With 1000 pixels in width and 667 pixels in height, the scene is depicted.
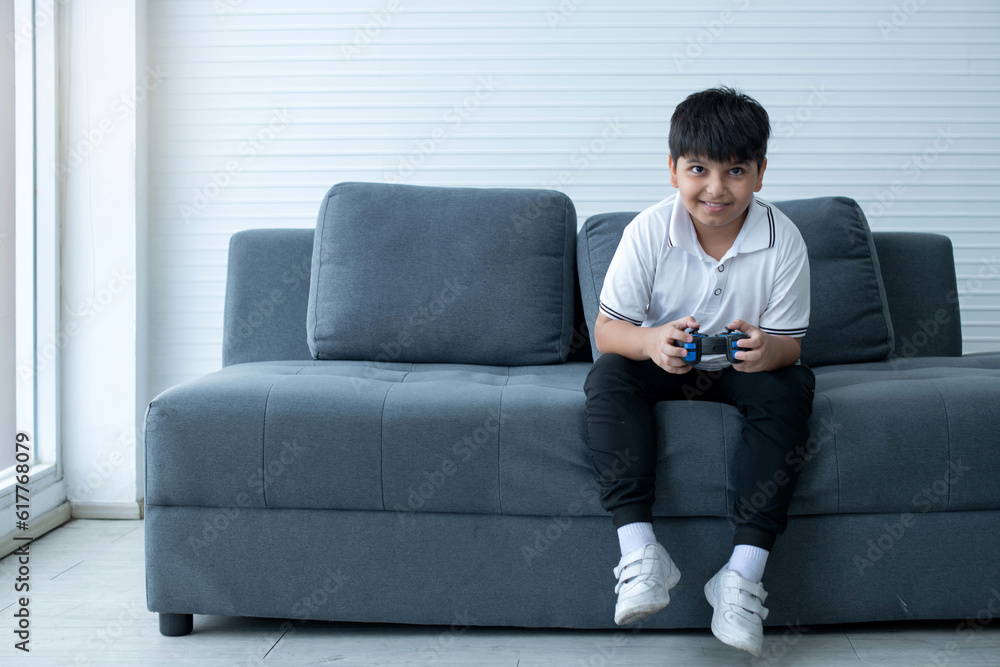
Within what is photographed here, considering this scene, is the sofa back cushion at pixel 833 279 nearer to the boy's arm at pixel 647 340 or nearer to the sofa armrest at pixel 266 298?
the boy's arm at pixel 647 340

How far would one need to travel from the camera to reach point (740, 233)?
1.56m

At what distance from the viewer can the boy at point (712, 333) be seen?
133 centimetres

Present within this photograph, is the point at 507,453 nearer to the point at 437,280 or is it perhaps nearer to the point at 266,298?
the point at 437,280

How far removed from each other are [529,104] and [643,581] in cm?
172

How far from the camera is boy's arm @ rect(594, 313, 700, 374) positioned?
1405mm

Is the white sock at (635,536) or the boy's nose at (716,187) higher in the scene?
the boy's nose at (716,187)

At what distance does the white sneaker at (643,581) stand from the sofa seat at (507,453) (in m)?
0.12

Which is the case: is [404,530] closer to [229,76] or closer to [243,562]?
[243,562]

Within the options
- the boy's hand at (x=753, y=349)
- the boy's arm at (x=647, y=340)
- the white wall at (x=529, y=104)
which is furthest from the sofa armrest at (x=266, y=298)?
the boy's hand at (x=753, y=349)

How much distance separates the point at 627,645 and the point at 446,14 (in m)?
2.00

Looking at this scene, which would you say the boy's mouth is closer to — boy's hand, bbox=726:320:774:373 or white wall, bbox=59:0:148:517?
boy's hand, bbox=726:320:774:373

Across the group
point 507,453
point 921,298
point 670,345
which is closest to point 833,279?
point 921,298

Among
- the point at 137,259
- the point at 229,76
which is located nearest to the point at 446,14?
the point at 229,76

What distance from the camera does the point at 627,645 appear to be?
1.45 m
